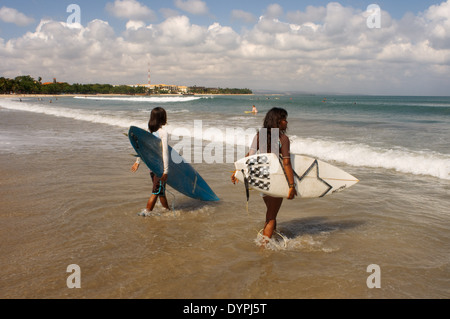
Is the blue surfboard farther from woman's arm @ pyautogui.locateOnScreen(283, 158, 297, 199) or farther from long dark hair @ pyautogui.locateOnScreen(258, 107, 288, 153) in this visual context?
woman's arm @ pyautogui.locateOnScreen(283, 158, 297, 199)

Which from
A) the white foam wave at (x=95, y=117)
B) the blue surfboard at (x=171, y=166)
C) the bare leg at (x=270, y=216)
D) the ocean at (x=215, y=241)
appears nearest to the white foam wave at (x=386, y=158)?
the ocean at (x=215, y=241)

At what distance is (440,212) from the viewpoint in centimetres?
491

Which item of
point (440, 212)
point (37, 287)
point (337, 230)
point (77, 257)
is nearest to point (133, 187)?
point (77, 257)

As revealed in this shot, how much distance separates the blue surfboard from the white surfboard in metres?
1.38

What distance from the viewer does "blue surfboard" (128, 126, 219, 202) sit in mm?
4324

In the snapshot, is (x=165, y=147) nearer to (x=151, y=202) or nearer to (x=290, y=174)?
(x=151, y=202)

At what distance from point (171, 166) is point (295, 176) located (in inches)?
79.6

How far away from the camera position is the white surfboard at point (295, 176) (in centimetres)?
351

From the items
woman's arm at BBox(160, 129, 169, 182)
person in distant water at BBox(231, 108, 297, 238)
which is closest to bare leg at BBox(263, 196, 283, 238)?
person in distant water at BBox(231, 108, 297, 238)

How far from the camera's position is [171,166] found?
191 inches

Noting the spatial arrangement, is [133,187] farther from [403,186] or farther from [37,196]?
[403,186]

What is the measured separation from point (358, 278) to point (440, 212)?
9.18ft

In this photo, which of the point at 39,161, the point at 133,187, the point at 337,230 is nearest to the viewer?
the point at 337,230

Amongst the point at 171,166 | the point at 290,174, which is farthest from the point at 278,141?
the point at 171,166
